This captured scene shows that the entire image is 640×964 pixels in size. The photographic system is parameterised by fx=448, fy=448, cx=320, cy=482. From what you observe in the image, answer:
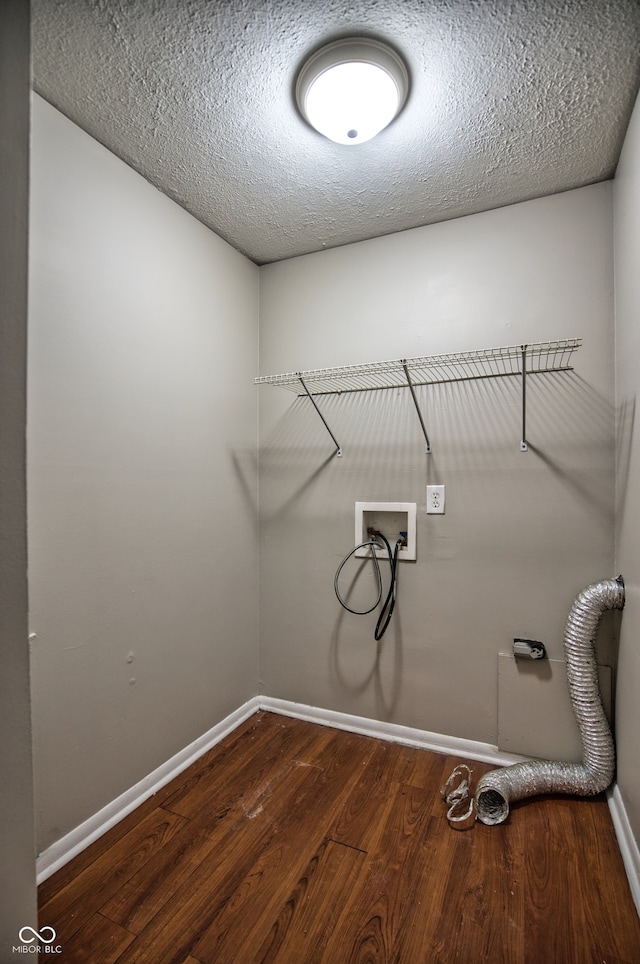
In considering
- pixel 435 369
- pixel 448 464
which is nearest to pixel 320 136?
pixel 435 369

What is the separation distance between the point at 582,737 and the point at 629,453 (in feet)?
3.57

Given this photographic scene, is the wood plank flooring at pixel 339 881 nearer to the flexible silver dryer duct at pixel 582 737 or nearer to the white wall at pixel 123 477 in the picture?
the flexible silver dryer duct at pixel 582 737

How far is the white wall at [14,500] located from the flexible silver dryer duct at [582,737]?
1496 mm

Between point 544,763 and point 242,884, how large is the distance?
3.93 ft

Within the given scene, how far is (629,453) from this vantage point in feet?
5.11

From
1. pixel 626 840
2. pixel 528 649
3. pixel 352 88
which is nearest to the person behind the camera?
pixel 352 88

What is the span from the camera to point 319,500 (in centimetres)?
238

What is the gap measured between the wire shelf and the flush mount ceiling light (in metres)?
0.78

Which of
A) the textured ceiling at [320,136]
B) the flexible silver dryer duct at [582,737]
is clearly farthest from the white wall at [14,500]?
the flexible silver dryer duct at [582,737]

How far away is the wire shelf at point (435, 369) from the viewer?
1899 mm

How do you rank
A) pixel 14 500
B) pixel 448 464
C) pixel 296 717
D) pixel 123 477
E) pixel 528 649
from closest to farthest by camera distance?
pixel 14 500 < pixel 123 477 < pixel 528 649 < pixel 448 464 < pixel 296 717

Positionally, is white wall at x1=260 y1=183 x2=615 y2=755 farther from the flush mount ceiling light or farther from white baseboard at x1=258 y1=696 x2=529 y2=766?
the flush mount ceiling light

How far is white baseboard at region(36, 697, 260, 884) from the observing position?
4.60 feet

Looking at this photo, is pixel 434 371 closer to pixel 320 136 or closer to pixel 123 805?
pixel 320 136
